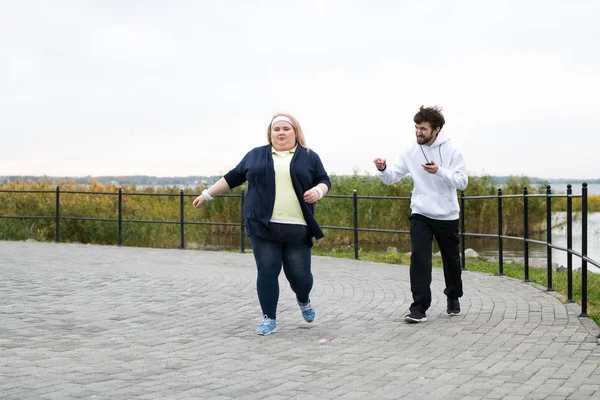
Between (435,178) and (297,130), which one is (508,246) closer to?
(435,178)

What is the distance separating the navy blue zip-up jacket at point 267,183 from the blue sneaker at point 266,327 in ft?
2.48

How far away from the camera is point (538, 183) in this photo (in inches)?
1043

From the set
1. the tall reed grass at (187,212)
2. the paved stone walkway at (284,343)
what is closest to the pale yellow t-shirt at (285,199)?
the paved stone walkway at (284,343)

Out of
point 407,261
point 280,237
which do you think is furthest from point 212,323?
point 407,261

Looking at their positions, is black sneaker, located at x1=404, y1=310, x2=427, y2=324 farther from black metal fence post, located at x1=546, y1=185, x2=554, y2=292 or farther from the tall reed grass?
the tall reed grass

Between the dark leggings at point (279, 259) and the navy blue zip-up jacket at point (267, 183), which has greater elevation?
the navy blue zip-up jacket at point (267, 183)

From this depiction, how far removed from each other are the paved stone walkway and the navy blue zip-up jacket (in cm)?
95

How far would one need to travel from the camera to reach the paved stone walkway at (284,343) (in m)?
5.18

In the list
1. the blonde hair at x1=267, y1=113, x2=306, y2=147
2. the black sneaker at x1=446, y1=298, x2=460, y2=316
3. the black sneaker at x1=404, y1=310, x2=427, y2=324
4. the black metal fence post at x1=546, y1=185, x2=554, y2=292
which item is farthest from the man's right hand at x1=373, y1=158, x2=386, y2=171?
the black metal fence post at x1=546, y1=185, x2=554, y2=292

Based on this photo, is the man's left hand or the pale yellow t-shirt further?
the man's left hand

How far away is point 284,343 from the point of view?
673 cm

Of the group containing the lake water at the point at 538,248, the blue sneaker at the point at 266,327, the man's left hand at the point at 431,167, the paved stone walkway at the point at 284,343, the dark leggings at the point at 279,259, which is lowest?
the lake water at the point at 538,248

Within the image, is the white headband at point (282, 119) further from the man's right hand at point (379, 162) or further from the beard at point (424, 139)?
the beard at point (424, 139)

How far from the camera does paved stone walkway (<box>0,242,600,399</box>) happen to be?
5184mm
